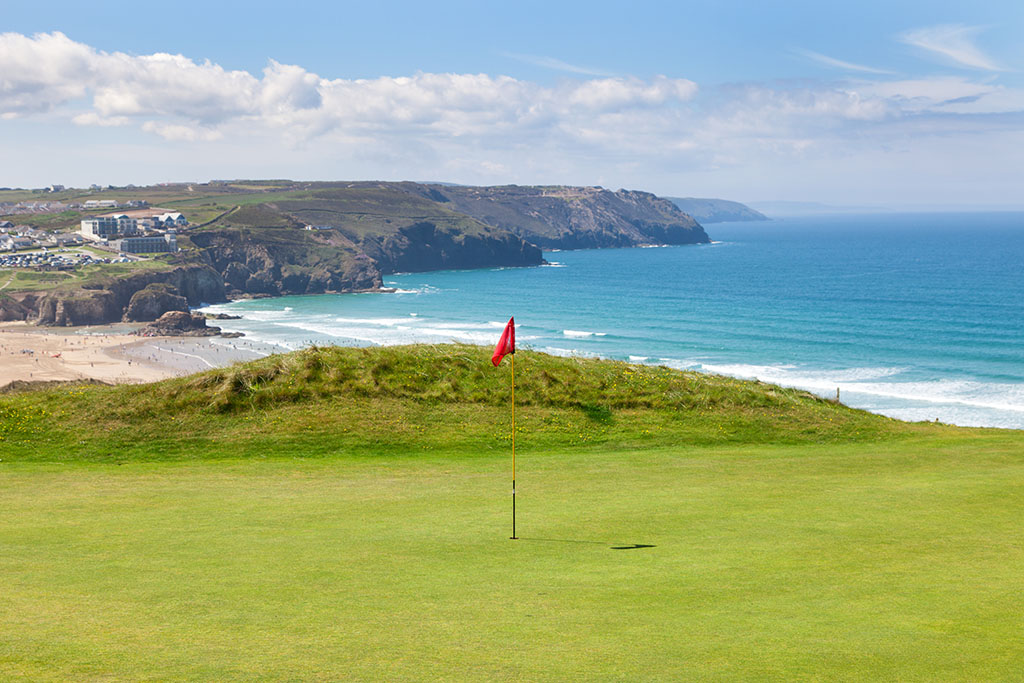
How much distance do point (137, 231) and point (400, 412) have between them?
6232 inches

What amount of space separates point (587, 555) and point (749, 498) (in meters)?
4.99

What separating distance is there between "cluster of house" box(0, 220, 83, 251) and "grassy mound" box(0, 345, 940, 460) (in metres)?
144

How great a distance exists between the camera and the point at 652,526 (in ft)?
43.4

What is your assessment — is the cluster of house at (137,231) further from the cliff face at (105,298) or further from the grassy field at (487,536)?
the grassy field at (487,536)

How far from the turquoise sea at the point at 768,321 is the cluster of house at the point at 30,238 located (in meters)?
45.1

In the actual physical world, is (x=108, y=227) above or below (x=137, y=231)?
above

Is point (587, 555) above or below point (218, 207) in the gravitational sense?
below

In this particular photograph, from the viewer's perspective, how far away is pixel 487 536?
41.2ft

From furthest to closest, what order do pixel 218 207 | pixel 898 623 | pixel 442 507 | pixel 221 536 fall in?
pixel 218 207 < pixel 442 507 < pixel 221 536 < pixel 898 623

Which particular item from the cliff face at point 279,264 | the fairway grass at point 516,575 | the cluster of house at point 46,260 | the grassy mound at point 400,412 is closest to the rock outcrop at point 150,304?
the cluster of house at point 46,260

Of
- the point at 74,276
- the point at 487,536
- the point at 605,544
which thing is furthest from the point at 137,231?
the point at 605,544

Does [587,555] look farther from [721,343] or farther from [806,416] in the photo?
[721,343]

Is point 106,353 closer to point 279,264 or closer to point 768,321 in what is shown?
point 279,264

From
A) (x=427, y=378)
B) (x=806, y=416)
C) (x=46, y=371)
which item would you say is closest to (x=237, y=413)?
(x=427, y=378)
